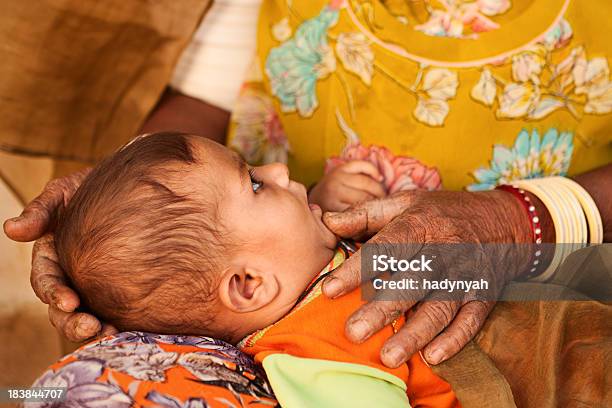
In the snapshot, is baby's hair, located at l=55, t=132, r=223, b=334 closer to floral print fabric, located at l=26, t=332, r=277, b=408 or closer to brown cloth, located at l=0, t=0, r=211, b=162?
floral print fabric, located at l=26, t=332, r=277, b=408

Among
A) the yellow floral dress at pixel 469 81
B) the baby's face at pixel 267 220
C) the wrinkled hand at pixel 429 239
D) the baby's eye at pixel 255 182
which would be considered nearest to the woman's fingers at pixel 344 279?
Result: the wrinkled hand at pixel 429 239

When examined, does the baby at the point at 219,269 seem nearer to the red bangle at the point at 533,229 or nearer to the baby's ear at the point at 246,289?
the baby's ear at the point at 246,289

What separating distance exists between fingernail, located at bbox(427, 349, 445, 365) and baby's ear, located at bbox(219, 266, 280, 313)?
0.29 m

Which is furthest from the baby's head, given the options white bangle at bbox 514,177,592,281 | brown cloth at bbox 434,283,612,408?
white bangle at bbox 514,177,592,281

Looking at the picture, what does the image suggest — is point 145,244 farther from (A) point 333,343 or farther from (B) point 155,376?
(A) point 333,343

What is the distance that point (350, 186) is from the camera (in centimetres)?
161

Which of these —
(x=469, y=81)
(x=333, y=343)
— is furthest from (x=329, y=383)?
(x=469, y=81)

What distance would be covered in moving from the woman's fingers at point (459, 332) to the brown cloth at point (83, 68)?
1094mm

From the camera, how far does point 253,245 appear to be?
50.5 inches

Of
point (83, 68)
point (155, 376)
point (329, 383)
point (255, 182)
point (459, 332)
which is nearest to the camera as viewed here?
point (155, 376)

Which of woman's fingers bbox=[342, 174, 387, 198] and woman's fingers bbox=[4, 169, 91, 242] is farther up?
woman's fingers bbox=[342, 174, 387, 198]

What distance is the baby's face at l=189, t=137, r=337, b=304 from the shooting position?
4.17ft

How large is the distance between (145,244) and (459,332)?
0.55 metres

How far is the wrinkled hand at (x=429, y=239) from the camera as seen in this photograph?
1.21 meters
